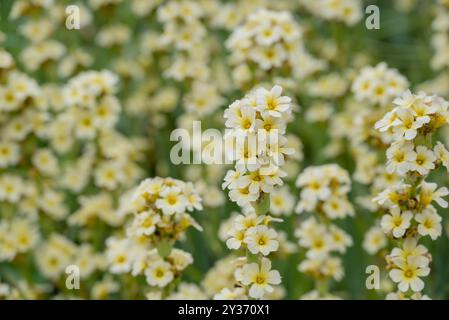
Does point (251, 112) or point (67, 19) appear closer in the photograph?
point (251, 112)

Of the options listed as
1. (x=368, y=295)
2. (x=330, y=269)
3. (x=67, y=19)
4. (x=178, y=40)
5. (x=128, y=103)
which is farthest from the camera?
(x=128, y=103)

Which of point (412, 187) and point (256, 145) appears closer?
point (256, 145)

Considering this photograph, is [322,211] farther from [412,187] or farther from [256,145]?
[256,145]

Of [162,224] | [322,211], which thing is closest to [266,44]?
[322,211]

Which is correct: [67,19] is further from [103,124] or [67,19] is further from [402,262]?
[402,262]

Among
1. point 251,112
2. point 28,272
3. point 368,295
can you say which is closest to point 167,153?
point 28,272

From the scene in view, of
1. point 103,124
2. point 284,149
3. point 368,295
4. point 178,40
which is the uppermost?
point 178,40

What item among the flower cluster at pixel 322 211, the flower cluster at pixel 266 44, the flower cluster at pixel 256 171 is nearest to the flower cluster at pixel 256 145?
the flower cluster at pixel 256 171

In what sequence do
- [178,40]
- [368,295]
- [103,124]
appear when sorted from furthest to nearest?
[178,40] → [103,124] → [368,295]
